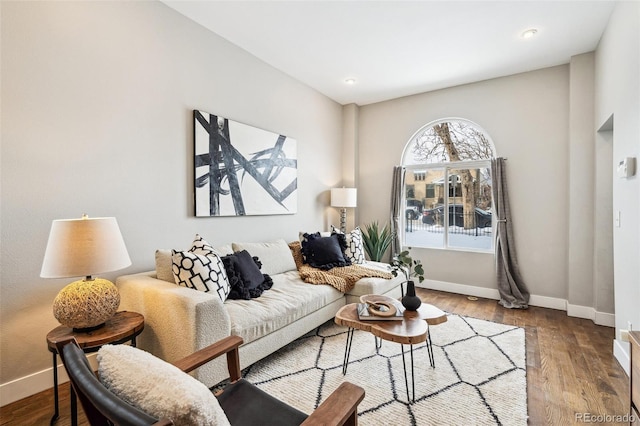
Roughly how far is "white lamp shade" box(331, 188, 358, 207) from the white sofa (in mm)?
1821

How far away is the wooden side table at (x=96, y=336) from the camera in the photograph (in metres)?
1.64

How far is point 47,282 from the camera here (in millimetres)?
2043

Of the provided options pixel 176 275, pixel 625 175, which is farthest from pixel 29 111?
pixel 625 175

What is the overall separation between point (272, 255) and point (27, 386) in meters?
1.97

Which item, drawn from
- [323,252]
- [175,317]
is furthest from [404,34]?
[175,317]

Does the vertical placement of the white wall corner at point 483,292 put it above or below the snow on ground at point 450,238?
below

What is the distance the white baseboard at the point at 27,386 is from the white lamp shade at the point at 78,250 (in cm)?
72

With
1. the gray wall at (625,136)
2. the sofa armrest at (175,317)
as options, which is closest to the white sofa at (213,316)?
the sofa armrest at (175,317)

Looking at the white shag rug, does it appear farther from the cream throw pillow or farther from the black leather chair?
the cream throw pillow

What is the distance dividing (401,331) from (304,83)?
343 cm

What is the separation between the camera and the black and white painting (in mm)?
2924

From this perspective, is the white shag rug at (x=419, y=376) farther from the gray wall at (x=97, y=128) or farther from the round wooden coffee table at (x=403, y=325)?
the gray wall at (x=97, y=128)

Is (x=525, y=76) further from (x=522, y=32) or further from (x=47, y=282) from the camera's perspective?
(x=47, y=282)

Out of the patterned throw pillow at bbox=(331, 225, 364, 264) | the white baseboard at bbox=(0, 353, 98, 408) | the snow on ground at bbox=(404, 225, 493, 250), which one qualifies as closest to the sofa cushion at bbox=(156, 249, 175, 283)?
the white baseboard at bbox=(0, 353, 98, 408)
